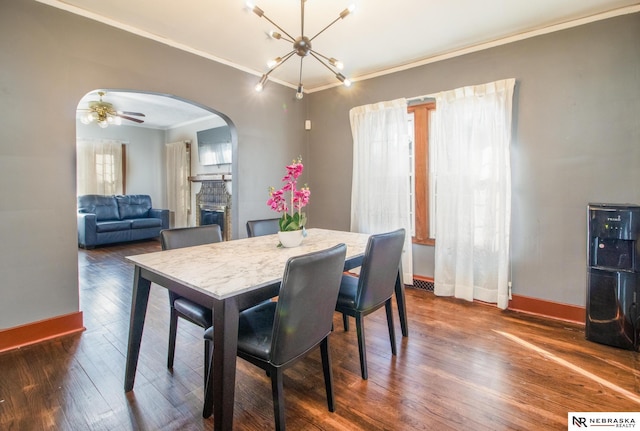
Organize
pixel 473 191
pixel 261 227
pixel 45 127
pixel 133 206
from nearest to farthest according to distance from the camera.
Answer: pixel 45 127
pixel 261 227
pixel 473 191
pixel 133 206

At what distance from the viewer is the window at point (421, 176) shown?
11.5 feet

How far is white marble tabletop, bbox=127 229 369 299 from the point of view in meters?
1.33

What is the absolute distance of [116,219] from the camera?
6293 millimetres

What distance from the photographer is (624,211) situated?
222cm

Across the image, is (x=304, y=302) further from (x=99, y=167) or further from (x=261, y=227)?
(x=99, y=167)

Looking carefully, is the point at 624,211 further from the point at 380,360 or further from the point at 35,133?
the point at 35,133

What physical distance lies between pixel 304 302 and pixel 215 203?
5.49m

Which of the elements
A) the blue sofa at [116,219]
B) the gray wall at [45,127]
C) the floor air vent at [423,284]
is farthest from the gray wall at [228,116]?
the blue sofa at [116,219]

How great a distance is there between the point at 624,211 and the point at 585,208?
0.41m

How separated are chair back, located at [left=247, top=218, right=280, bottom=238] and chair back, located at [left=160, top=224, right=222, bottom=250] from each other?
342 mm

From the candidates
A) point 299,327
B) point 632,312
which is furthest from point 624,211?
point 299,327

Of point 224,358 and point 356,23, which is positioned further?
point 356,23

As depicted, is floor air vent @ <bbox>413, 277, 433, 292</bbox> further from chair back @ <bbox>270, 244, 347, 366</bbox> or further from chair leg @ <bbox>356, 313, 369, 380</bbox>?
chair back @ <bbox>270, 244, 347, 366</bbox>

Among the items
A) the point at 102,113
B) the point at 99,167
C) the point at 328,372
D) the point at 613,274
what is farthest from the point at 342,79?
the point at 99,167
